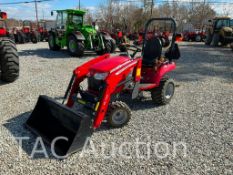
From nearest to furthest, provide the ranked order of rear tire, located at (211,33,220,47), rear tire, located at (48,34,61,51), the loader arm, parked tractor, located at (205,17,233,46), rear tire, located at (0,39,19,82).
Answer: the loader arm, rear tire, located at (0,39,19,82), rear tire, located at (48,34,61,51), parked tractor, located at (205,17,233,46), rear tire, located at (211,33,220,47)

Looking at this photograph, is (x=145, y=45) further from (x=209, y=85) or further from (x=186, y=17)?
(x=186, y=17)

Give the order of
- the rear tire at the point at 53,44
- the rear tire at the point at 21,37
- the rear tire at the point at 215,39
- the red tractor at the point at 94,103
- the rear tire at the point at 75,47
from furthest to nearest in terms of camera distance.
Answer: the rear tire at the point at 21,37 < the rear tire at the point at 215,39 < the rear tire at the point at 53,44 < the rear tire at the point at 75,47 < the red tractor at the point at 94,103

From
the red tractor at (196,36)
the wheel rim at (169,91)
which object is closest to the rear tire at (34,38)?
the red tractor at (196,36)

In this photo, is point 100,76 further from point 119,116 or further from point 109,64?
point 119,116

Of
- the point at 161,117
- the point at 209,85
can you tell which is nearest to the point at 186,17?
the point at 209,85

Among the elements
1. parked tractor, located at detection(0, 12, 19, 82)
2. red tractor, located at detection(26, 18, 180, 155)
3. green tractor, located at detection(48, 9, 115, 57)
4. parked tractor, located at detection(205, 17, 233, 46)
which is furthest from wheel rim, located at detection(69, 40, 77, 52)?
parked tractor, located at detection(205, 17, 233, 46)

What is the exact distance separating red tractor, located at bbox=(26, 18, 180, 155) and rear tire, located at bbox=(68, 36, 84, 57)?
6731mm

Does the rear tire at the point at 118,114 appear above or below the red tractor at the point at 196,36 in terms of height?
above

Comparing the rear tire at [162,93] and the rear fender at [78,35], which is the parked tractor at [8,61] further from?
the rear fender at [78,35]

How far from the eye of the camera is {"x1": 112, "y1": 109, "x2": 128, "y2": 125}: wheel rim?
4061mm

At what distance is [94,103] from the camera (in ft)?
13.3

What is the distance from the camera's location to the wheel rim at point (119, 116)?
4.06m

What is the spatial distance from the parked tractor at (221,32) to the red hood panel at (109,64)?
14.6 m

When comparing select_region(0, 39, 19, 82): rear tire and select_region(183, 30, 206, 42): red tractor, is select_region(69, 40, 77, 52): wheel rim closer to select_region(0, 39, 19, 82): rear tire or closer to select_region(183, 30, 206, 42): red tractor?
select_region(0, 39, 19, 82): rear tire
